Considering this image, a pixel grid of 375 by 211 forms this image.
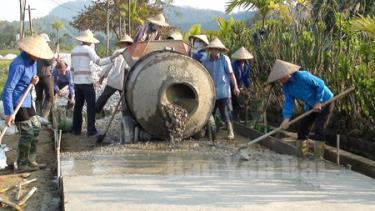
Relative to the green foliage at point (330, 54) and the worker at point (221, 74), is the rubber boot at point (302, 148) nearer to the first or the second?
the green foliage at point (330, 54)

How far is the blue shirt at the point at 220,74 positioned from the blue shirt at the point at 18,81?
11.0 ft

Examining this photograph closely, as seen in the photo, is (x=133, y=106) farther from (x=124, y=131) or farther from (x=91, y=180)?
(x=91, y=180)

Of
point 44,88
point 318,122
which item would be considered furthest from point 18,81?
point 318,122

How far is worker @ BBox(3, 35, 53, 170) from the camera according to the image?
6.90 m

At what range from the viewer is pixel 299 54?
10.3m

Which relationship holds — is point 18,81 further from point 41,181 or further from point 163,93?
point 163,93

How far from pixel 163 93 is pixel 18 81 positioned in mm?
2297

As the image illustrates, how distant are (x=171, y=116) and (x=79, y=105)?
7.94 ft

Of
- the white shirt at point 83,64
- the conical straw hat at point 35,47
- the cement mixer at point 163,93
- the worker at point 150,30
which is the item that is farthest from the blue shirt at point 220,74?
the conical straw hat at point 35,47

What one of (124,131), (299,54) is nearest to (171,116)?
(124,131)

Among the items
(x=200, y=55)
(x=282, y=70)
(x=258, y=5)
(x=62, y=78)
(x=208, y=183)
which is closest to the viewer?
(x=208, y=183)

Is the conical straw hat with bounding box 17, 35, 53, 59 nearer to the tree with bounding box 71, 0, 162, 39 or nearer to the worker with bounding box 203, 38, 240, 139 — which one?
the worker with bounding box 203, 38, 240, 139

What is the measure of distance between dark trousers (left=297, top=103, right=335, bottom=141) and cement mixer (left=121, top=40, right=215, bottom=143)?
1690mm

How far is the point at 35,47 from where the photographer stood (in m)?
7.07
